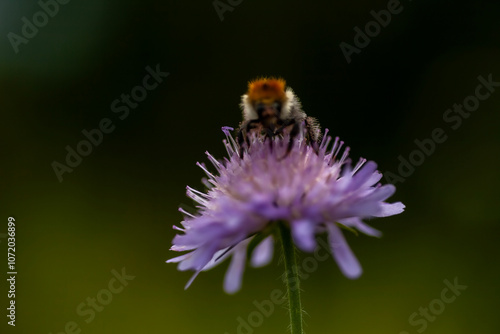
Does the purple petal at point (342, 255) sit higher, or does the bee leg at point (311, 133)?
the bee leg at point (311, 133)

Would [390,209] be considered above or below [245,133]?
below

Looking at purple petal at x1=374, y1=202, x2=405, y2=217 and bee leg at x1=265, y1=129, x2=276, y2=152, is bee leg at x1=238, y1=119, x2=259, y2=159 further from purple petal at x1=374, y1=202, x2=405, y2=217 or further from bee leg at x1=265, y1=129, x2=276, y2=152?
purple petal at x1=374, y1=202, x2=405, y2=217

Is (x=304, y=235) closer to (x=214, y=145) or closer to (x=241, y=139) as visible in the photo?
(x=241, y=139)

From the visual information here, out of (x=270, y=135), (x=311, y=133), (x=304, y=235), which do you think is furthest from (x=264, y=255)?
(x=311, y=133)

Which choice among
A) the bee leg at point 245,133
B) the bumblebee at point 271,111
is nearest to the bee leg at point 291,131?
the bumblebee at point 271,111

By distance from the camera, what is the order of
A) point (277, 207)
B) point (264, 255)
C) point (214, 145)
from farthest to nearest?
1. point (214, 145)
2. point (277, 207)
3. point (264, 255)

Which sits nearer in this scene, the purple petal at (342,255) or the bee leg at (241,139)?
the purple petal at (342,255)

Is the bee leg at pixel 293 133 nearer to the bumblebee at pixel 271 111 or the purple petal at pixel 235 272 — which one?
the bumblebee at pixel 271 111
